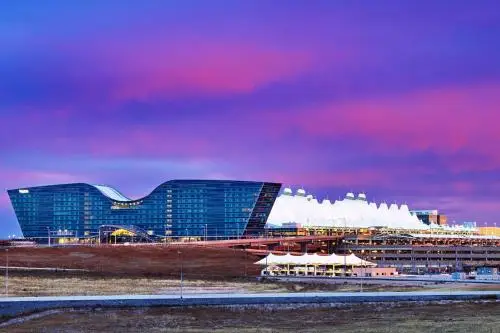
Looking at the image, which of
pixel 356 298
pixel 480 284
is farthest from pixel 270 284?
pixel 356 298

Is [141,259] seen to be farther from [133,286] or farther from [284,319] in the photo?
[284,319]

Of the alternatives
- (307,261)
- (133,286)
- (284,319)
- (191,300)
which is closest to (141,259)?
(307,261)

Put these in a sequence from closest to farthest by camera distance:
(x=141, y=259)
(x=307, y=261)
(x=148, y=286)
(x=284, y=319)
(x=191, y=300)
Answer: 1. (x=284, y=319)
2. (x=191, y=300)
3. (x=148, y=286)
4. (x=307, y=261)
5. (x=141, y=259)

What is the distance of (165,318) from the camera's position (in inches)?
2309

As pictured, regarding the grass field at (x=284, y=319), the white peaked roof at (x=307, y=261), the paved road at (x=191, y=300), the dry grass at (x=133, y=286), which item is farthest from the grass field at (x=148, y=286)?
the white peaked roof at (x=307, y=261)

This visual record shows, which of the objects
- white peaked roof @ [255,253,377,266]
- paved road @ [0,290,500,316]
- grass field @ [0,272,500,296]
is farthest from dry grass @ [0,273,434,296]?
white peaked roof @ [255,253,377,266]

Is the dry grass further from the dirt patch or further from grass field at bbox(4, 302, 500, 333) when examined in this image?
the dirt patch

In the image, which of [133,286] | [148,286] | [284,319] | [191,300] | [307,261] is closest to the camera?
[284,319]

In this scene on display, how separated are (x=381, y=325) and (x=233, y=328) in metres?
9.37

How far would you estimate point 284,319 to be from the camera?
58.8m

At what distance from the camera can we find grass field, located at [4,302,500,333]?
53.0 metres

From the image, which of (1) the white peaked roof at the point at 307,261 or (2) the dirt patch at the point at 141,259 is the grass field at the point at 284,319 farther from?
(2) the dirt patch at the point at 141,259

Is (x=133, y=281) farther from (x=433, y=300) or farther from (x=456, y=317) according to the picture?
(x=456, y=317)

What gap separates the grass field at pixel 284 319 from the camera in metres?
53.0
